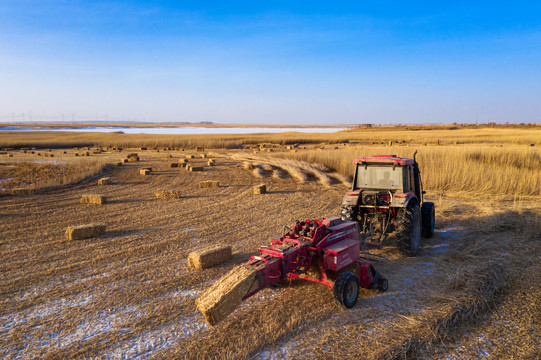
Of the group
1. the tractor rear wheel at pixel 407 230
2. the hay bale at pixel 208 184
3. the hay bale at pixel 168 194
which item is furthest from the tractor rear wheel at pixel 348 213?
the hay bale at pixel 208 184

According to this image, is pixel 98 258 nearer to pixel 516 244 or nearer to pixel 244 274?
pixel 244 274

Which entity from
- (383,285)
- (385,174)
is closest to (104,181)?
(385,174)

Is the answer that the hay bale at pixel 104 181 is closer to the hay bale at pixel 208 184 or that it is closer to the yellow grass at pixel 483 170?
the hay bale at pixel 208 184

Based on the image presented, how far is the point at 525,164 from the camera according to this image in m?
17.3

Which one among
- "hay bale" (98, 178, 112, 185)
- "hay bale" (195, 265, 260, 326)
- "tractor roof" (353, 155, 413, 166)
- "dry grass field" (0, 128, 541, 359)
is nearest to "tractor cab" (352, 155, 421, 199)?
"tractor roof" (353, 155, 413, 166)

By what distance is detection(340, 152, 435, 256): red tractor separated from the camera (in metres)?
7.38

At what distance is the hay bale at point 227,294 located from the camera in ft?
12.7

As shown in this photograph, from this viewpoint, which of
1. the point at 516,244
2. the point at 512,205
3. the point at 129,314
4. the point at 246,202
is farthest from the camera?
the point at 246,202

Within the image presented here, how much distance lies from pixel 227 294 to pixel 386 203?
516 cm

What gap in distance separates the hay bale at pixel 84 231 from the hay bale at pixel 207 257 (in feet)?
11.6

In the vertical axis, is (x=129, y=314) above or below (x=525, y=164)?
below

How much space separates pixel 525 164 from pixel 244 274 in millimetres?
18494

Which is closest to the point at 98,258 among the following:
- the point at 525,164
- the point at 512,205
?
the point at 512,205

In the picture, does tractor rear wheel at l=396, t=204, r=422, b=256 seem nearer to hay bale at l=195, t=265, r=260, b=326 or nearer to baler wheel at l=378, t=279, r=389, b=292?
baler wheel at l=378, t=279, r=389, b=292
